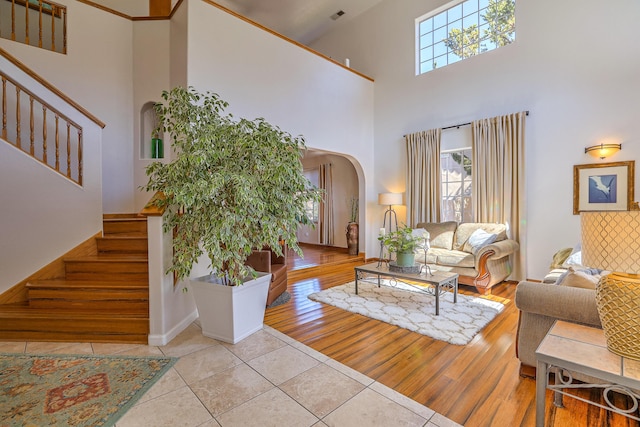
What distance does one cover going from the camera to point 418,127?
222 inches

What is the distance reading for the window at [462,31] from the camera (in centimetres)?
479

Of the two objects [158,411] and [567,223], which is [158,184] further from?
[567,223]

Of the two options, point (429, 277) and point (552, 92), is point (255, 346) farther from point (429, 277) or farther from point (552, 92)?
point (552, 92)

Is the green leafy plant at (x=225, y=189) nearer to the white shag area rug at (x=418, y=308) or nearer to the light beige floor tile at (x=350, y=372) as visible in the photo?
the light beige floor tile at (x=350, y=372)

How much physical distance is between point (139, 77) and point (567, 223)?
674 centimetres

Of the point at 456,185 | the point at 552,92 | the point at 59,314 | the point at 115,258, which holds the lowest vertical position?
the point at 59,314

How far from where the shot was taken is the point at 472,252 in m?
4.25

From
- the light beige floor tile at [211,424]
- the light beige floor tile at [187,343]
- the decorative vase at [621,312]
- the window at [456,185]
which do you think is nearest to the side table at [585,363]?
the decorative vase at [621,312]

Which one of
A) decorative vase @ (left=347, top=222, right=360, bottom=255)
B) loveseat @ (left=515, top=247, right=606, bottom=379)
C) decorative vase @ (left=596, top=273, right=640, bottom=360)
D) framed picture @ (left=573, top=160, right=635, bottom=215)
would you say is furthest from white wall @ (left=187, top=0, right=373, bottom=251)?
decorative vase @ (left=596, top=273, right=640, bottom=360)

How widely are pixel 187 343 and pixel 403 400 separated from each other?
185 centimetres

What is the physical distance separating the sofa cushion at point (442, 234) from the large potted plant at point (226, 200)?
2939 millimetres

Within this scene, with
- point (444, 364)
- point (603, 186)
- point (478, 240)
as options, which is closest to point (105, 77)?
point (444, 364)

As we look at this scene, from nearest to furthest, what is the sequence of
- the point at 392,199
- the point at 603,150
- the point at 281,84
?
the point at 603,150 → the point at 281,84 → the point at 392,199

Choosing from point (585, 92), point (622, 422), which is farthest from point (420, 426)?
point (585, 92)
